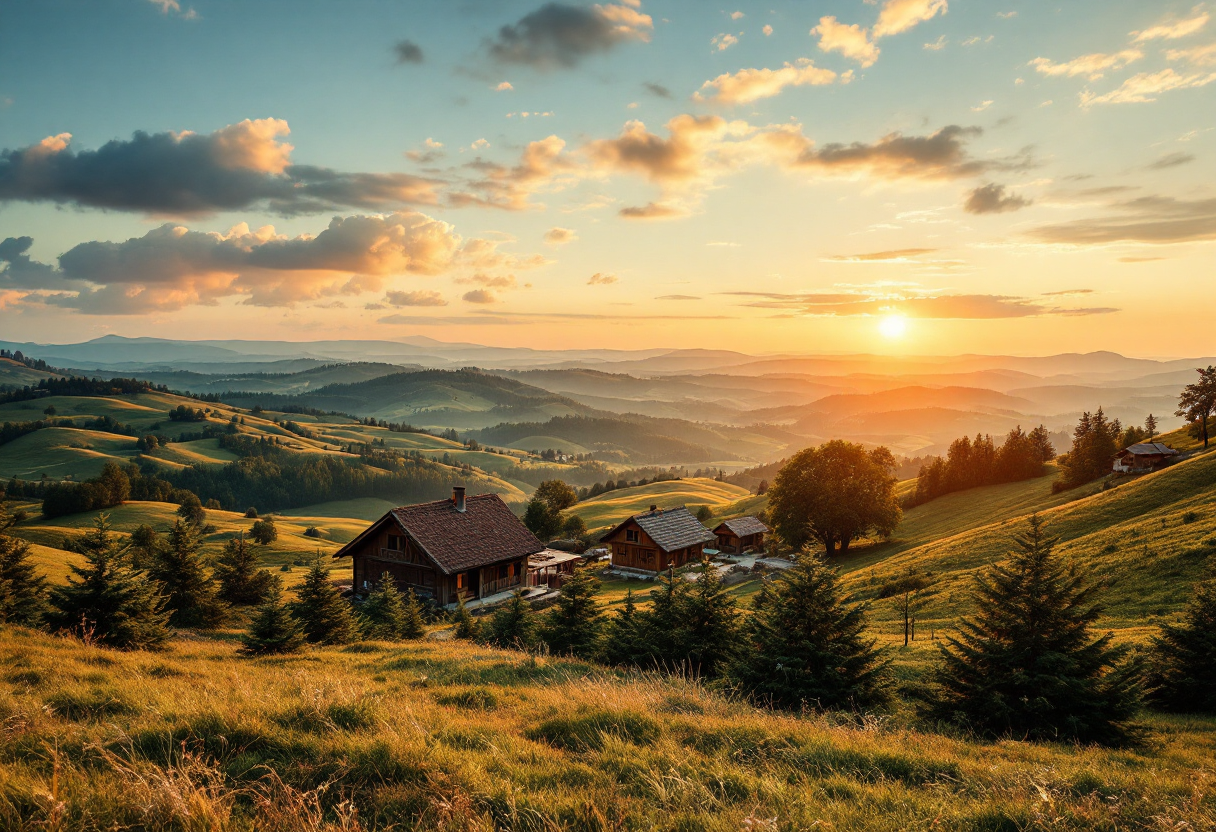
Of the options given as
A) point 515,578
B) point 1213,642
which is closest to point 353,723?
point 1213,642

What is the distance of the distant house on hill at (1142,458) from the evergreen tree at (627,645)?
68758 millimetres

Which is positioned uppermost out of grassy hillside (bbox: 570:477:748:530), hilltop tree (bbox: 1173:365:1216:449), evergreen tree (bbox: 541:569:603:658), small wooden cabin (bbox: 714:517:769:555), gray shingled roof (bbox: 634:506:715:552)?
hilltop tree (bbox: 1173:365:1216:449)

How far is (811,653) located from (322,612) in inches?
747

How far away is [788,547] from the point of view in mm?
65125

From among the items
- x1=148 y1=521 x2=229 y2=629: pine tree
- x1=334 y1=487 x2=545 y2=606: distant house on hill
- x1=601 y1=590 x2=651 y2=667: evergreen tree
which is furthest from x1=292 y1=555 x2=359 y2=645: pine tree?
x1=334 y1=487 x2=545 y2=606: distant house on hill

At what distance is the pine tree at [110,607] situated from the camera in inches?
704

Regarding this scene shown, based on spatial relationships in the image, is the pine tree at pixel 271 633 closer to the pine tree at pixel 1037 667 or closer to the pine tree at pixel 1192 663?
the pine tree at pixel 1037 667

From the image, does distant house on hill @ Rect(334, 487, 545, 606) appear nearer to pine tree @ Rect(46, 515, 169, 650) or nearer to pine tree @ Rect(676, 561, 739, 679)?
pine tree @ Rect(46, 515, 169, 650)

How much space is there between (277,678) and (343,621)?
39.6ft

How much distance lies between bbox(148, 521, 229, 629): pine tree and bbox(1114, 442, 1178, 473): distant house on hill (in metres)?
83.2

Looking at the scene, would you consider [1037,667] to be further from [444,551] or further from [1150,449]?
[1150,449]

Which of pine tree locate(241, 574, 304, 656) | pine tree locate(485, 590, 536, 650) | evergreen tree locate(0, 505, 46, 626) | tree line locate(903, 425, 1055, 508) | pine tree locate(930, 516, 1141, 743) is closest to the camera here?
pine tree locate(930, 516, 1141, 743)

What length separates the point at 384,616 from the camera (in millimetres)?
28047

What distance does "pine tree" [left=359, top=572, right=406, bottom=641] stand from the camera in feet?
87.5
